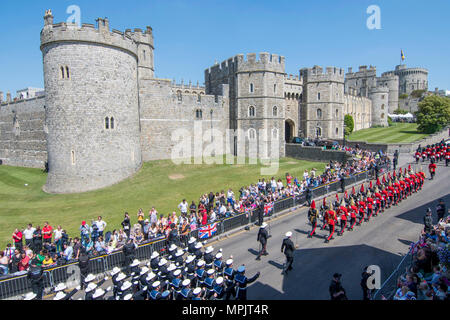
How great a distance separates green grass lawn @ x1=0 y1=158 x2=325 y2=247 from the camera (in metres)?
19.4

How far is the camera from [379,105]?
73.9 m

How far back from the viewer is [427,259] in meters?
8.11

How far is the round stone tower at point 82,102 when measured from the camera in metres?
24.5

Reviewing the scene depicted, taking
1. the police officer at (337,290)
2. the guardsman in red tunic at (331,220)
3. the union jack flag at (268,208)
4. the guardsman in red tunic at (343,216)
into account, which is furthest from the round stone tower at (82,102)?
the police officer at (337,290)

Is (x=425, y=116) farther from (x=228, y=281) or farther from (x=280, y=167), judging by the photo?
(x=228, y=281)

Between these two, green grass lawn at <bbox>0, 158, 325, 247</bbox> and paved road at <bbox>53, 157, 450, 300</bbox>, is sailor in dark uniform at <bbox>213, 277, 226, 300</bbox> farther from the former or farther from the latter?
green grass lawn at <bbox>0, 158, 325, 247</bbox>

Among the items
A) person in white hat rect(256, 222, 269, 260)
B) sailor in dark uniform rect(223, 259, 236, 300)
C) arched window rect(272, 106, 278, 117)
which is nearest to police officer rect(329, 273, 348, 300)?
sailor in dark uniform rect(223, 259, 236, 300)

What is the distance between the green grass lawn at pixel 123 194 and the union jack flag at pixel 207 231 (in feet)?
21.0

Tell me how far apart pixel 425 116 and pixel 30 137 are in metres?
60.3

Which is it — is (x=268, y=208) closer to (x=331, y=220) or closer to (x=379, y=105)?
(x=331, y=220)

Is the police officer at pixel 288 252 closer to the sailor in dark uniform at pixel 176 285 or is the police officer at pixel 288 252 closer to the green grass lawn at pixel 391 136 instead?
the sailor in dark uniform at pixel 176 285
